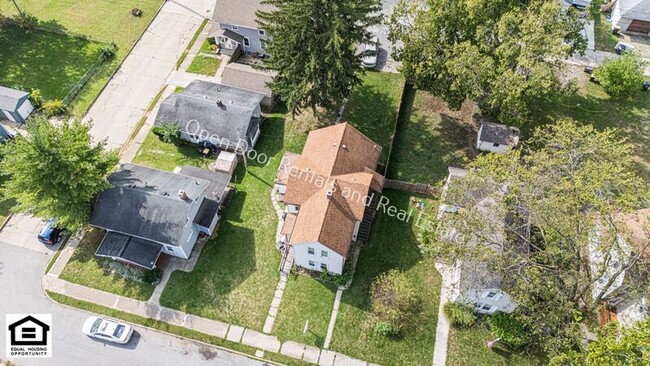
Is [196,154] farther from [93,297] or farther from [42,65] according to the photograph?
[42,65]

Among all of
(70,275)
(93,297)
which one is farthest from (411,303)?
(70,275)

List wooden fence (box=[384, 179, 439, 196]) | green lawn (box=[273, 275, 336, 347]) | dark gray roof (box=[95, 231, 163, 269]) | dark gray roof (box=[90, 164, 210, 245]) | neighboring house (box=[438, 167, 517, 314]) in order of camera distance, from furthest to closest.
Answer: wooden fence (box=[384, 179, 439, 196]), dark gray roof (box=[95, 231, 163, 269]), dark gray roof (box=[90, 164, 210, 245]), green lawn (box=[273, 275, 336, 347]), neighboring house (box=[438, 167, 517, 314])

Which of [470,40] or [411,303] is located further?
[470,40]

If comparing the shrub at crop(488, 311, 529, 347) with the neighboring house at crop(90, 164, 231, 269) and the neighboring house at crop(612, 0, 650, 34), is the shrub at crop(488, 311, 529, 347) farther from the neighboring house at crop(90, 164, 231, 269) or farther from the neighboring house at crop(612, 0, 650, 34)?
the neighboring house at crop(612, 0, 650, 34)

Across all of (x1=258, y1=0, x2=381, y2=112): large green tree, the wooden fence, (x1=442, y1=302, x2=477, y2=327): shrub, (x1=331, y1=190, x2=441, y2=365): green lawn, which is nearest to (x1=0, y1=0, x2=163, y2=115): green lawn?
(x1=258, y1=0, x2=381, y2=112): large green tree

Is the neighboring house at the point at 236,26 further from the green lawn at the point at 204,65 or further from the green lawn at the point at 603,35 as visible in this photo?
the green lawn at the point at 603,35

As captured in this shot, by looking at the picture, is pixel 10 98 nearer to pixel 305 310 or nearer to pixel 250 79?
pixel 250 79

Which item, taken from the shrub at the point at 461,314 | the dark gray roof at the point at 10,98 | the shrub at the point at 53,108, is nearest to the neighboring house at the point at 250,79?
the shrub at the point at 53,108
